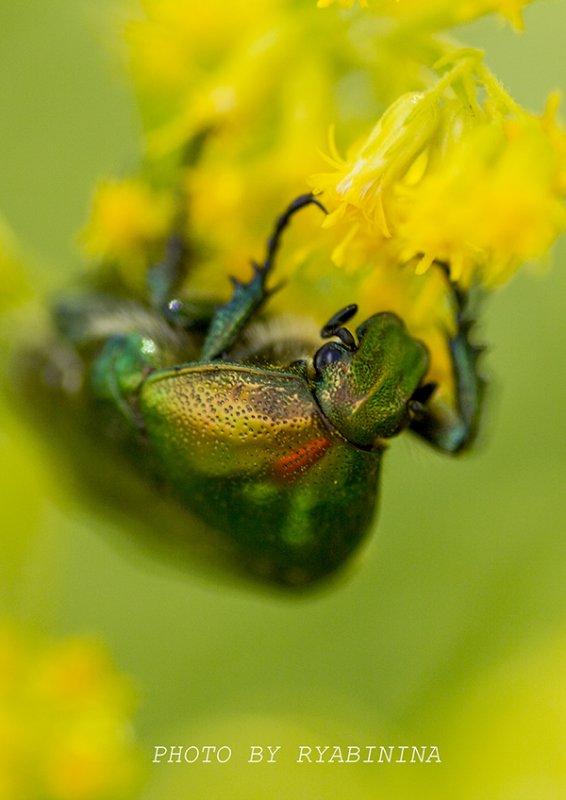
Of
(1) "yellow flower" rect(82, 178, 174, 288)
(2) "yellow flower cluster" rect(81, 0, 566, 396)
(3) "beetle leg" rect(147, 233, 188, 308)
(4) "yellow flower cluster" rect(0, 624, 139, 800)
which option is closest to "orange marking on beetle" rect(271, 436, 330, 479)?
(2) "yellow flower cluster" rect(81, 0, 566, 396)

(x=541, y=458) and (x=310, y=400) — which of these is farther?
(x=541, y=458)

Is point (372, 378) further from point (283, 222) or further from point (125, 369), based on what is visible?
point (125, 369)

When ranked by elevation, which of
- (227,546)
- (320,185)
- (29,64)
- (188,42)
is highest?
(29,64)

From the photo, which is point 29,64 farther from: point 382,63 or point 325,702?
point 325,702

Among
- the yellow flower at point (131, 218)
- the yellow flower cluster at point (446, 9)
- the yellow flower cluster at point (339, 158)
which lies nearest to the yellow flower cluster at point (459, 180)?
the yellow flower cluster at point (339, 158)

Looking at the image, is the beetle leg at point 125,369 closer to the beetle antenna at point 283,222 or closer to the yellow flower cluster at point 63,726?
the beetle antenna at point 283,222

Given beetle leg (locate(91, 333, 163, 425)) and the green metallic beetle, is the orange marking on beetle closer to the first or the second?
the green metallic beetle

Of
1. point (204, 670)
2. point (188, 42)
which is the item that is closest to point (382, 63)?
point (188, 42)

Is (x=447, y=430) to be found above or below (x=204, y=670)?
below
